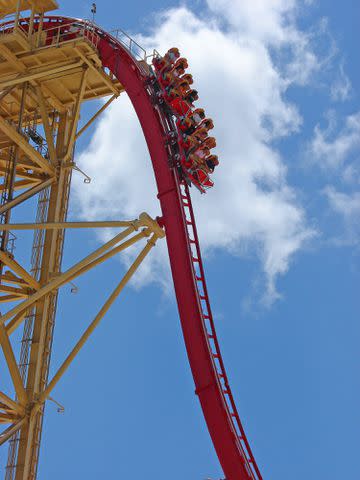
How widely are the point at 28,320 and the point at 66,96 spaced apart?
22.2 feet

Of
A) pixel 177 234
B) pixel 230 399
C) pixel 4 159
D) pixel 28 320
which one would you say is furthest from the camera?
pixel 4 159

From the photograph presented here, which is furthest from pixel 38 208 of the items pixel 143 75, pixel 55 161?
pixel 143 75

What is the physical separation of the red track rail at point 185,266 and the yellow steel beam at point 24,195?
3.05 meters

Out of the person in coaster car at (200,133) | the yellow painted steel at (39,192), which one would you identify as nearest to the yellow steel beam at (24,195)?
the yellow painted steel at (39,192)

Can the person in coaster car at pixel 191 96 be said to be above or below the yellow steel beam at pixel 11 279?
above

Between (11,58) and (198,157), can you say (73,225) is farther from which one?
(11,58)

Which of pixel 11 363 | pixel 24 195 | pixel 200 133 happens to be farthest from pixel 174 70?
pixel 11 363

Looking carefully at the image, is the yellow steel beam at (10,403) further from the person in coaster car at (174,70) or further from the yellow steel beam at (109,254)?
the person in coaster car at (174,70)

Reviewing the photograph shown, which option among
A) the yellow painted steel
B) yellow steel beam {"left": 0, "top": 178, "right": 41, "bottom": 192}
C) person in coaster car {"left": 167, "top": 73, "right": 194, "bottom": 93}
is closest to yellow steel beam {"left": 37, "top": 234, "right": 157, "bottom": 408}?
the yellow painted steel

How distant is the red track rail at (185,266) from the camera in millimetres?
17891

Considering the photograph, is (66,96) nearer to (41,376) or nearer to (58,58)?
(58,58)

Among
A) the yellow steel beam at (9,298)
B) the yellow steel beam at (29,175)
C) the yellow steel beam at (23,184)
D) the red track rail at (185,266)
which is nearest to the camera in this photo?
the red track rail at (185,266)

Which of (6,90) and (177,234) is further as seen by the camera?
(6,90)

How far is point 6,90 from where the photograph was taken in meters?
22.3
